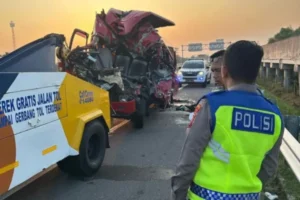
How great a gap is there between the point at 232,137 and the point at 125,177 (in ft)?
12.9

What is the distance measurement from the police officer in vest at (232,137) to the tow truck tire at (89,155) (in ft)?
10.9

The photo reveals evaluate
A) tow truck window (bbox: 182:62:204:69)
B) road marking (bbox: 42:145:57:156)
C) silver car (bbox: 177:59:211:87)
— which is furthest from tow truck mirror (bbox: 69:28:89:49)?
tow truck window (bbox: 182:62:204:69)

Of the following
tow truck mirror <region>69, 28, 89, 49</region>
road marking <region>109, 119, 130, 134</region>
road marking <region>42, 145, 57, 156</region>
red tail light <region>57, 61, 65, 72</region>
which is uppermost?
tow truck mirror <region>69, 28, 89, 49</region>

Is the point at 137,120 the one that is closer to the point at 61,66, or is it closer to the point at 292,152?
the point at 61,66

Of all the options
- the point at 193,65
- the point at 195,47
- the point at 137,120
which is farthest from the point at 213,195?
the point at 195,47

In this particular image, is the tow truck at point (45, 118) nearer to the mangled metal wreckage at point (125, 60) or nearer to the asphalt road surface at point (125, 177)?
the asphalt road surface at point (125, 177)

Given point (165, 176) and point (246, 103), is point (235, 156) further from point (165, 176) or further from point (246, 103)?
point (165, 176)

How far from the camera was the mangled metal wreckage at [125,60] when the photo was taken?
24.8 feet

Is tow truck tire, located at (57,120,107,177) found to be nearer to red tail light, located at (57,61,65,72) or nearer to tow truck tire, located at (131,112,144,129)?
red tail light, located at (57,61,65,72)

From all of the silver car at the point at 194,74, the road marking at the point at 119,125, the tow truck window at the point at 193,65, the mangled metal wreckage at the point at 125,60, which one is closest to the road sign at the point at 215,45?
the tow truck window at the point at 193,65

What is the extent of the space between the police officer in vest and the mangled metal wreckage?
4.52m

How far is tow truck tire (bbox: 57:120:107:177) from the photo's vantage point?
5.20m

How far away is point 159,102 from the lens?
11.3m

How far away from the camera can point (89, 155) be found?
565cm
